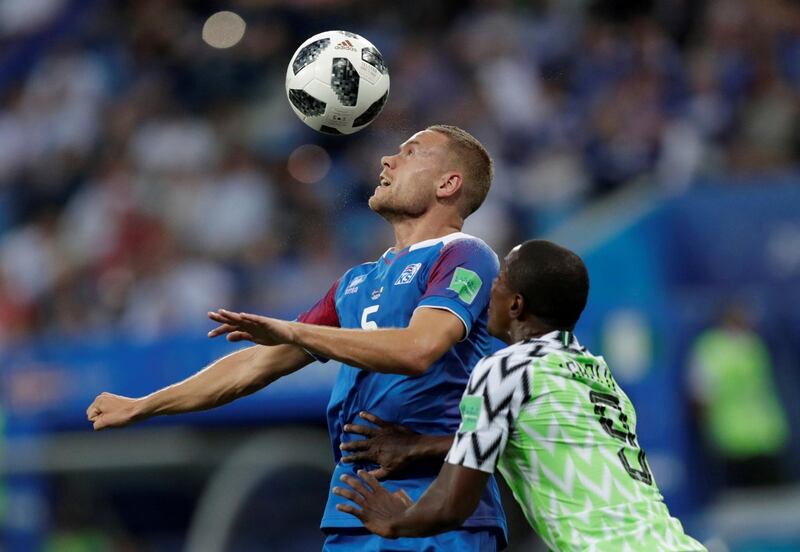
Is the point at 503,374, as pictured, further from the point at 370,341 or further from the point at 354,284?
the point at 354,284

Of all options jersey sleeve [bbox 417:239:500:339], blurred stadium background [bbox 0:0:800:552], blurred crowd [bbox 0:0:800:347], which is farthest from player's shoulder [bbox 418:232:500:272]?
blurred crowd [bbox 0:0:800:347]

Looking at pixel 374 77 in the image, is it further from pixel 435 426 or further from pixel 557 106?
pixel 557 106

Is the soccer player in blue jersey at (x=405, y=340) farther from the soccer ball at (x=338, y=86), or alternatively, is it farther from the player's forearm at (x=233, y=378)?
the soccer ball at (x=338, y=86)

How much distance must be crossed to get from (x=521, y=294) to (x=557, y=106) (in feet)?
24.4

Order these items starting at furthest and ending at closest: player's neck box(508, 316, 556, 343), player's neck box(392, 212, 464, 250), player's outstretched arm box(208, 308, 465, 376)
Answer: player's neck box(392, 212, 464, 250) < player's neck box(508, 316, 556, 343) < player's outstretched arm box(208, 308, 465, 376)

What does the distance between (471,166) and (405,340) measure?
3.70ft

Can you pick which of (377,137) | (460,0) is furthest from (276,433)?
(460,0)

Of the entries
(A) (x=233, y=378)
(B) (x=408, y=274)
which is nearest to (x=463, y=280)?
(B) (x=408, y=274)

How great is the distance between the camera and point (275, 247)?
37.6 ft

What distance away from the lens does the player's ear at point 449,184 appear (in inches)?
209

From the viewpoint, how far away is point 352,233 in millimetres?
11469

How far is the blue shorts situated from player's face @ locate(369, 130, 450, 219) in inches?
51.6

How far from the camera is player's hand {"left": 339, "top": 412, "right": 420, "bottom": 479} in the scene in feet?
15.5

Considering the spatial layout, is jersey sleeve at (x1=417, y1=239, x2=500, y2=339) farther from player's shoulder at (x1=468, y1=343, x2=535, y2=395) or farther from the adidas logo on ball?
the adidas logo on ball
